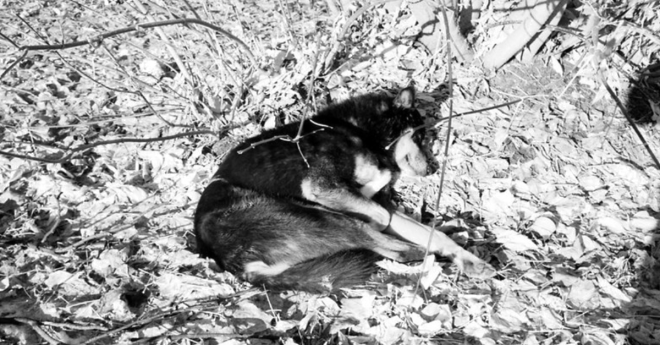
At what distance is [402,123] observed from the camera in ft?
14.7

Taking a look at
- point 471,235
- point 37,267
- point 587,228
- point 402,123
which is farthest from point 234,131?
point 587,228

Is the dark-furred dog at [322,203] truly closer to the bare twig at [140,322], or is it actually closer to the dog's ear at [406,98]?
the dog's ear at [406,98]

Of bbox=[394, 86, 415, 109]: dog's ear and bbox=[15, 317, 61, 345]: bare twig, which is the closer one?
bbox=[15, 317, 61, 345]: bare twig

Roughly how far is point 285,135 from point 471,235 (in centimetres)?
155

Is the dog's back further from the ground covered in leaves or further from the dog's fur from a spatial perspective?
the ground covered in leaves

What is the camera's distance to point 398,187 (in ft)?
14.7

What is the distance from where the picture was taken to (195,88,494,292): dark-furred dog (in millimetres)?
3518

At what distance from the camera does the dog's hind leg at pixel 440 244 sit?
3.53 meters

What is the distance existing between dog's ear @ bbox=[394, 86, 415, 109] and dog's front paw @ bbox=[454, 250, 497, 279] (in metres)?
1.40

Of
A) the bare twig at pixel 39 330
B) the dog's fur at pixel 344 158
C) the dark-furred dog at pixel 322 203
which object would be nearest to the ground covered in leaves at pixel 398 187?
the bare twig at pixel 39 330

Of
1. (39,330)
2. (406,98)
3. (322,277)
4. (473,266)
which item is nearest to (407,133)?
(406,98)

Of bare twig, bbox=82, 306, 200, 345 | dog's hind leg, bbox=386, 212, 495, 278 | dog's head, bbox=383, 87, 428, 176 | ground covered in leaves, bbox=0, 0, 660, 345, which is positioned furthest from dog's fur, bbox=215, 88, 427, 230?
bare twig, bbox=82, 306, 200, 345

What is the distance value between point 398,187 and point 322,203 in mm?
782

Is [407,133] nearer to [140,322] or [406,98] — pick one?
[406,98]
